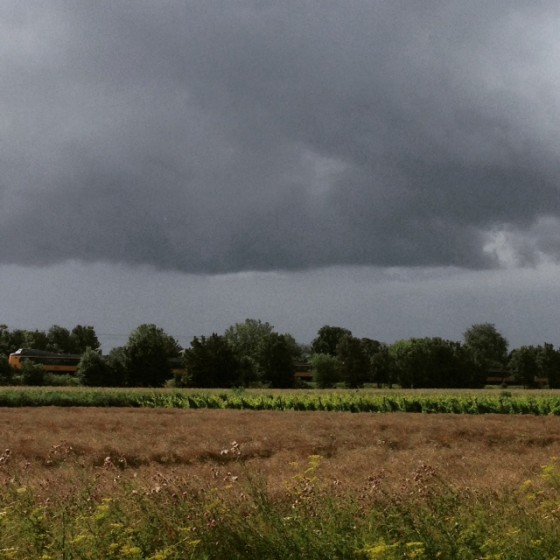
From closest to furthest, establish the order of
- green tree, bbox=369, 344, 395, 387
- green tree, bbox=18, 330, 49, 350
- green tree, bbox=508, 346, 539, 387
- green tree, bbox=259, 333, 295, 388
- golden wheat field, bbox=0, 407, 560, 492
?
golden wheat field, bbox=0, 407, 560, 492, green tree, bbox=259, 333, 295, 388, green tree, bbox=369, 344, 395, 387, green tree, bbox=508, 346, 539, 387, green tree, bbox=18, 330, 49, 350

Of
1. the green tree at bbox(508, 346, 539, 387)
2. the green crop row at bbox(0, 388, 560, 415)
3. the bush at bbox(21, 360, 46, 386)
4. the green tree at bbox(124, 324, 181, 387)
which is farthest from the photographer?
the green tree at bbox(508, 346, 539, 387)

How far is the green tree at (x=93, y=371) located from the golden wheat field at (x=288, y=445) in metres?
53.7

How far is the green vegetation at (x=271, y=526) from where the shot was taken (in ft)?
21.6

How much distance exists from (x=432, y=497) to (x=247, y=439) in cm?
1463

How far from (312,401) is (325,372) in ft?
183

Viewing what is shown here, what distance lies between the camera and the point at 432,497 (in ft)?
25.8

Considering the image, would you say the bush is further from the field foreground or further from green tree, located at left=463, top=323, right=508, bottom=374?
green tree, located at left=463, top=323, right=508, bottom=374

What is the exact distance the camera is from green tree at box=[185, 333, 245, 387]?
3255 inches

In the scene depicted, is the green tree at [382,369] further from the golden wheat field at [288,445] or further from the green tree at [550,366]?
the golden wheat field at [288,445]

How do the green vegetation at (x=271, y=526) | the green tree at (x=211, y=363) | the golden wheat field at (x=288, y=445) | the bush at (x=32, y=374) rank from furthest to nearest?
the green tree at (x=211, y=363)
the bush at (x=32, y=374)
the golden wheat field at (x=288, y=445)
the green vegetation at (x=271, y=526)

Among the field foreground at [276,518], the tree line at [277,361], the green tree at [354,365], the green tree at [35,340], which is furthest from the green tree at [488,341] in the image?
the field foreground at [276,518]

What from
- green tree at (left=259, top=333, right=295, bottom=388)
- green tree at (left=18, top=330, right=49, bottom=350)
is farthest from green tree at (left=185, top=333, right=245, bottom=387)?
green tree at (left=18, top=330, right=49, bottom=350)

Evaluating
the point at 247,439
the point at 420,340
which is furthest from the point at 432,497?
the point at 420,340

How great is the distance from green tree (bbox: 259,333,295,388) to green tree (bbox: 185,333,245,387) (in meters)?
9.33
